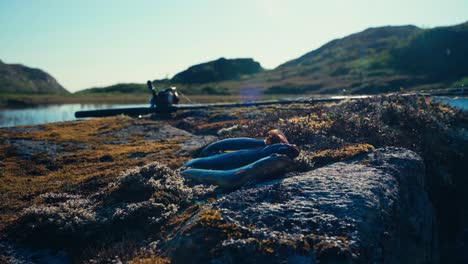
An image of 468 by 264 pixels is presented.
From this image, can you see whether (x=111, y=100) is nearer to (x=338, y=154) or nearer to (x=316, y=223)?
(x=338, y=154)

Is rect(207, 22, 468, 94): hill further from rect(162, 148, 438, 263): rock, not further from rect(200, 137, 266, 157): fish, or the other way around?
rect(162, 148, 438, 263): rock

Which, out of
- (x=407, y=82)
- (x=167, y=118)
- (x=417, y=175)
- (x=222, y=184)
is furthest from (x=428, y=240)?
(x=407, y=82)

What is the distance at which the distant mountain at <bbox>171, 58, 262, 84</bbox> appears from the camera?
13812cm

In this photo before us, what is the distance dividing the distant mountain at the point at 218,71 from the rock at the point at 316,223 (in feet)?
412

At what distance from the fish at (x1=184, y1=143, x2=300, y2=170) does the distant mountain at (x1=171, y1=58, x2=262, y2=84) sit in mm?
122968

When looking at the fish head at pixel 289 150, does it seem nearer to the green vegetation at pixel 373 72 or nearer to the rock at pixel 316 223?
the rock at pixel 316 223

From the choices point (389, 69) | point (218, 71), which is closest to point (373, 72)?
point (389, 69)

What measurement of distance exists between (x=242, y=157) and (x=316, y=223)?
3.99 meters

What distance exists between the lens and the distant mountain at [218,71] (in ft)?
453

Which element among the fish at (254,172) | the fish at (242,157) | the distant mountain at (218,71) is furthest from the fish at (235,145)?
the distant mountain at (218,71)

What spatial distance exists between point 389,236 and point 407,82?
6492 centimetres

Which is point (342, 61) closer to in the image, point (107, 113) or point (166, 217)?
point (107, 113)

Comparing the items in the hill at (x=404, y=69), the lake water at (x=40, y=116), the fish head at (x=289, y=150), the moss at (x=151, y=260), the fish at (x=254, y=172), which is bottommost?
the moss at (x=151, y=260)

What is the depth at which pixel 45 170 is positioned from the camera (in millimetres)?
12945
